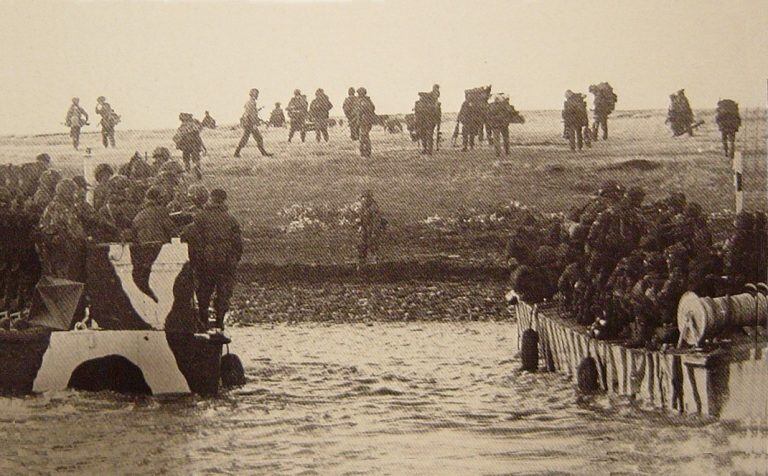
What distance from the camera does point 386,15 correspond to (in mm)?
7430

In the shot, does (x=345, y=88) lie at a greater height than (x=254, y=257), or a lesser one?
greater

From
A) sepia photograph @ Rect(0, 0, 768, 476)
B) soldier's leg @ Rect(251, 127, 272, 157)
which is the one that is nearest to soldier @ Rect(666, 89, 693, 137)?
sepia photograph @ Rect(0, 0, 768, 476)

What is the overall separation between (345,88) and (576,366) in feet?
6.43

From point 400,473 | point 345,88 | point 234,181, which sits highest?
point 345,88

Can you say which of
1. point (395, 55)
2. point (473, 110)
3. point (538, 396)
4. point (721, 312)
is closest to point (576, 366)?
point (538, 396)

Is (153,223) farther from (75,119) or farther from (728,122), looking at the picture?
(728,122)

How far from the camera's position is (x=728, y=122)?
7270 mm

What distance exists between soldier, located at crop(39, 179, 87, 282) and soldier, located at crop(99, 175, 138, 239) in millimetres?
178

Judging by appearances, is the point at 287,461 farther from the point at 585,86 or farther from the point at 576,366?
the point at 585,86

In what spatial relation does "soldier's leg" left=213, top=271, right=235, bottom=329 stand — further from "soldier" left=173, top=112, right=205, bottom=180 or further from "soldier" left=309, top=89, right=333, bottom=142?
"soldier" left=309, top=89, right=333, bottom=142

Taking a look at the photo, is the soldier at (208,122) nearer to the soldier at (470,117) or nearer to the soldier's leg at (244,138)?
the soldier's leg at (244,138)

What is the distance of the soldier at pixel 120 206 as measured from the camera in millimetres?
7543

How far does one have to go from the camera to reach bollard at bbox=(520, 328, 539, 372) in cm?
737

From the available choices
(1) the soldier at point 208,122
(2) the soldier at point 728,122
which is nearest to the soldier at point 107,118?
(1) the soldier at point 208,122
